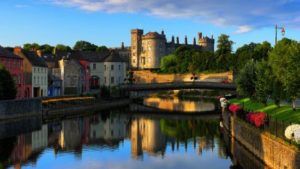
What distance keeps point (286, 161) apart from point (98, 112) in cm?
5717

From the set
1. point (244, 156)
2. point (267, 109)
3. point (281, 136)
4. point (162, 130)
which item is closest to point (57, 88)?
point (162, 130)

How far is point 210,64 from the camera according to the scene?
15988cm

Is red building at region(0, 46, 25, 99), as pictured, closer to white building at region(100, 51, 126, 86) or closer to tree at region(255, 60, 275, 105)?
tree at region(255, 60, 275, 105)

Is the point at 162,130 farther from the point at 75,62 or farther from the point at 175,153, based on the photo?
the point at 75,62

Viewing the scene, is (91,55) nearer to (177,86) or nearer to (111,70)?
(111,70)

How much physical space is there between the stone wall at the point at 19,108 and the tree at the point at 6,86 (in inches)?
70.7

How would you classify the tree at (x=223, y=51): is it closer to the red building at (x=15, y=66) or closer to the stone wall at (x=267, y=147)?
the red building at (x=15, y=66)

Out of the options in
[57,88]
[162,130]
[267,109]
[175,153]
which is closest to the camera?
[175,153]

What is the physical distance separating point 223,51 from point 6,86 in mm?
113709

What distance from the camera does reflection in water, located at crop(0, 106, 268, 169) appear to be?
38312 millimetres

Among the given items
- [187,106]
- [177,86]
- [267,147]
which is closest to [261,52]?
[177,86]

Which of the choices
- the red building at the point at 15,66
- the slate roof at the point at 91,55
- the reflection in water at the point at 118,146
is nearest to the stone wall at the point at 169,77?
the slate roof at the point at 91,55

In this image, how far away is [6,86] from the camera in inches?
2437

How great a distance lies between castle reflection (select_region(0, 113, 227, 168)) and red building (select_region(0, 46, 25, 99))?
46.5ft
